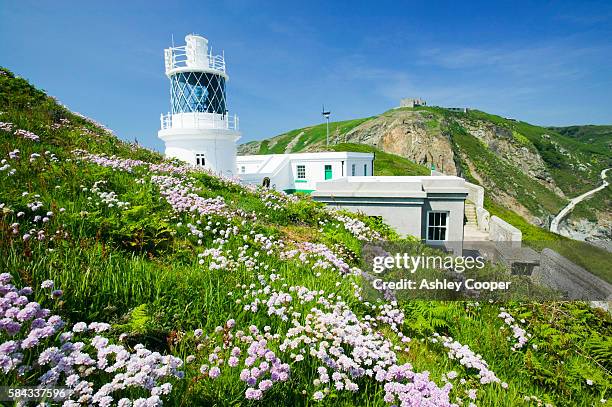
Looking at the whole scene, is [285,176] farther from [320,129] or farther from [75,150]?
[320,129]

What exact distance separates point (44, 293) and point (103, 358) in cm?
128

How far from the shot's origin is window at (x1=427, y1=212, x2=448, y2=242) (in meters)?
14.7

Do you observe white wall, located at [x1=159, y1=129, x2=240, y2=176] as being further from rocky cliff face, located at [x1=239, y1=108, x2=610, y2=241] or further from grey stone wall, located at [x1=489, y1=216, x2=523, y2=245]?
rocky cliff face, located at [x1=239, y1=108, x2=610, y2=241]

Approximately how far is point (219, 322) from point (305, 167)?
126ft

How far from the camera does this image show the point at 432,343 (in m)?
4.79

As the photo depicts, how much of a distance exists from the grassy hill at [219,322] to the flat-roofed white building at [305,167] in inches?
1223

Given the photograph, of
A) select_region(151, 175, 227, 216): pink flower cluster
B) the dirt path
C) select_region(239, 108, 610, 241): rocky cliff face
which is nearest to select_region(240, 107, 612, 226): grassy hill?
select_region(239, 108, 610, 241): rocky cliff face

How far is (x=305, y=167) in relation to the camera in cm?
4162

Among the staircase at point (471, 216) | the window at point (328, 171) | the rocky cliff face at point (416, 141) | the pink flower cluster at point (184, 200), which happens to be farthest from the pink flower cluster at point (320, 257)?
the rocky cliff face at point (416, 141)

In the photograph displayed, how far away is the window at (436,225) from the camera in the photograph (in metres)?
14.7

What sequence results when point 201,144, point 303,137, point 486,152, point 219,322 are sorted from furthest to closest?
1. point 303,137
2. point 486,152
3. point 201,144
4. point 219,322

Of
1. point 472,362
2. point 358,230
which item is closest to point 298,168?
point 358,230

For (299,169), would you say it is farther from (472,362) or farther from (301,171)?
(472,362)

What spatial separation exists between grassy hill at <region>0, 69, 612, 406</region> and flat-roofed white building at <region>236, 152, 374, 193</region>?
31.1 metres
